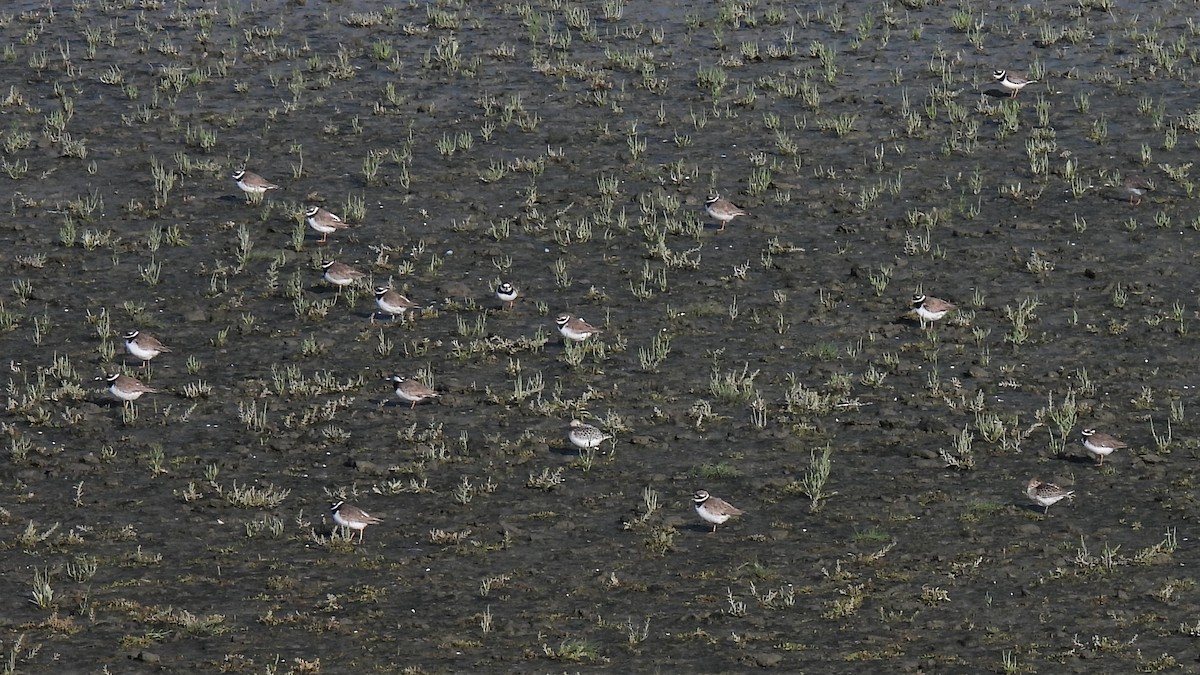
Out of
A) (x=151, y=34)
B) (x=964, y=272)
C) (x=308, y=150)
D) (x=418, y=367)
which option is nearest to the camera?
(x=418, y=367)

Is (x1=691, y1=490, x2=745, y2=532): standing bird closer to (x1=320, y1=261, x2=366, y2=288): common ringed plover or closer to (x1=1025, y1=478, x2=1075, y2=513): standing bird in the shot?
(x1=1025, y1=478, x2=1075, y2=513): standing bird

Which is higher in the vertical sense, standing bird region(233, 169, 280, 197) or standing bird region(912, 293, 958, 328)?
standing bird region(233, 169, 280, 197)

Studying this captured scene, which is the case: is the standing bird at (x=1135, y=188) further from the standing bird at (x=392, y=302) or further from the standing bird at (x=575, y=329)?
the standing bird at (x=392, y=302)

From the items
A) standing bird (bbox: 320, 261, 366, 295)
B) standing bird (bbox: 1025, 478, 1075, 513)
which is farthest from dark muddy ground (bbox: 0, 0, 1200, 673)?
standing bird (bbox: 320, 261, 366, 295)

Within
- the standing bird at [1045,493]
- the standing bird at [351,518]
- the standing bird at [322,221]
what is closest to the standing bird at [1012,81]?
the standing bird at [322,221]

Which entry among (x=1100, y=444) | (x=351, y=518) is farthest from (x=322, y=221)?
(x=1100, y=444)

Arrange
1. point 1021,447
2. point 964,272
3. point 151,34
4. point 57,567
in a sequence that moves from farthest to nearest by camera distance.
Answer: point 151,34 → point 964,272 → point 1021,447 → point 57,567

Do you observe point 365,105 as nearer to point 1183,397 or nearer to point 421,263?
point 421,263

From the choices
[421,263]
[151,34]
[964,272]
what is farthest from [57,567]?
[151,34]
